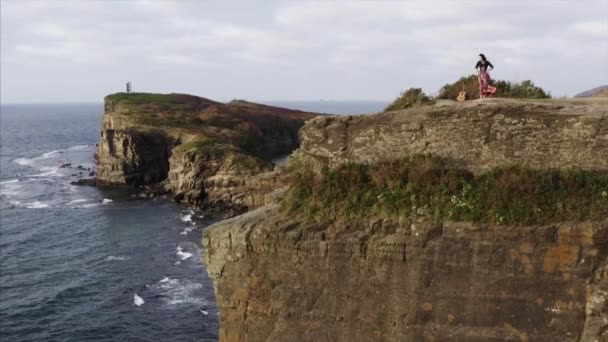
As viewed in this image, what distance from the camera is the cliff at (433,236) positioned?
38.4ft

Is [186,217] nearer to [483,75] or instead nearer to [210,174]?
[210,174]

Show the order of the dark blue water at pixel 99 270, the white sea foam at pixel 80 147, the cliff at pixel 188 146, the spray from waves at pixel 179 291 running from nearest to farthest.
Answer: the dark blue water at pixel 99 270
the spray from waves at pixel 179 291
the cliff at pixel 188 146
the white sea foam at pixel 80 147

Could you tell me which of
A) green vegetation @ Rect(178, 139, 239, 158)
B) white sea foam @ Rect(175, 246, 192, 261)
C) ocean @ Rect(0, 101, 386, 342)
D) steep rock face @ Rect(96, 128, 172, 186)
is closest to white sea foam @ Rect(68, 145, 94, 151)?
steep rock face @ Rect(96, 128, 172, 186)

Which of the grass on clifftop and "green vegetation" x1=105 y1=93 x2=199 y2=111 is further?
"green vegetation" x1=105 y1=93 x2=199 y2=111

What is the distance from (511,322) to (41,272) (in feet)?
132

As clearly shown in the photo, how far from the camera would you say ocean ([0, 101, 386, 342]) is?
1290 inches

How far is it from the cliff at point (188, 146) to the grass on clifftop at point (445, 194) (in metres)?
40.0

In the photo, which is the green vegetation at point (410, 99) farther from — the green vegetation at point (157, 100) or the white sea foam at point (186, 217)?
the green vegetation at point (157, 100)

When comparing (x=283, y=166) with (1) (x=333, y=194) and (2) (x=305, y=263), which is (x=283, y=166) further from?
(2) (x=305, y=263)

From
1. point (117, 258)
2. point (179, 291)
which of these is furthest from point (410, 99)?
point (117, 258)

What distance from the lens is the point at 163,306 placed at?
35.3m

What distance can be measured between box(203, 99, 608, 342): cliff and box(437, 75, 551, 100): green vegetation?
498cm

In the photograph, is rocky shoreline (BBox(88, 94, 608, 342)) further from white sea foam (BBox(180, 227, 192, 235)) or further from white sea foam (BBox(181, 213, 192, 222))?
white sea foam (BBox(181, 213, 192, 222))

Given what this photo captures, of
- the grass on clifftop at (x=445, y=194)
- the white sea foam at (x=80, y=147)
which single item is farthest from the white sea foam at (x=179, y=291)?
the white sea foam at (x=80, y=147)
